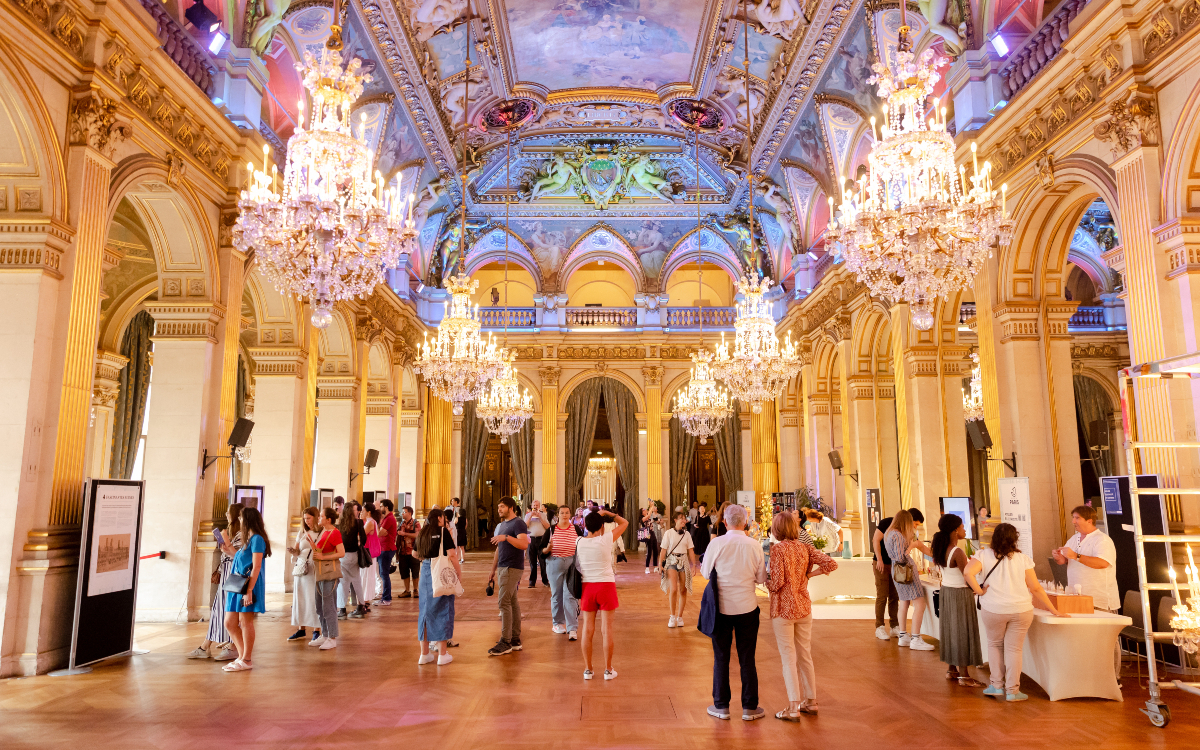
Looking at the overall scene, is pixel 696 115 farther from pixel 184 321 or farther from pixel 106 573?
pixel 106 573

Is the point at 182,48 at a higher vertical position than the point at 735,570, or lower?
higher

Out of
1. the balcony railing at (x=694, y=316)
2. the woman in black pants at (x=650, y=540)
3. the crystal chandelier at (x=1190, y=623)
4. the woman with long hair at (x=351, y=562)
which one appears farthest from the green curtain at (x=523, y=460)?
the crystal chandelier at (x=1190, y=623)

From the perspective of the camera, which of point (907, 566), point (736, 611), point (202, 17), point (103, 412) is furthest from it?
point (103, 412)

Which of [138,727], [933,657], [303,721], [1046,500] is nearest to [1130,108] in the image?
[1046,500]

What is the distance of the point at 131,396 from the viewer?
1527cm

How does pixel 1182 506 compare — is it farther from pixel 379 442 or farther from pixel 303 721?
pixel 379 442

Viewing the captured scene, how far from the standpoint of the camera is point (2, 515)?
19.5 ft

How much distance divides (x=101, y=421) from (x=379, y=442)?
5030 millimetres

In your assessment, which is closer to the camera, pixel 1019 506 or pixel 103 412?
pixel 1019 506

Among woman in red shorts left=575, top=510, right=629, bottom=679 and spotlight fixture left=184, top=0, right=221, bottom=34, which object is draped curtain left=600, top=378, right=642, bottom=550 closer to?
spotlight fixture left=184, top=0, right=221, bottom=34

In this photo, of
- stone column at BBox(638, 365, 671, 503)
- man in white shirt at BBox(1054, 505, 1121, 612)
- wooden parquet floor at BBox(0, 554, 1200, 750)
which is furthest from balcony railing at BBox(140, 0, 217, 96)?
A: stone column at BBox(638, 365, 671, 503)

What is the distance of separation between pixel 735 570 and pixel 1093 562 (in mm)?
2763

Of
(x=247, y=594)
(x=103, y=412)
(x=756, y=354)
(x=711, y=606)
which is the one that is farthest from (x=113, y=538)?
(x=103, y=412)

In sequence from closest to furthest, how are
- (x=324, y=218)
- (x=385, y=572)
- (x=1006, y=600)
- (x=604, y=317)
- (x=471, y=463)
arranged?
(x=1006, y=600), (x=324, y=218), (x=385, y=572), (x=604, y=317), (x=471, y=463)
